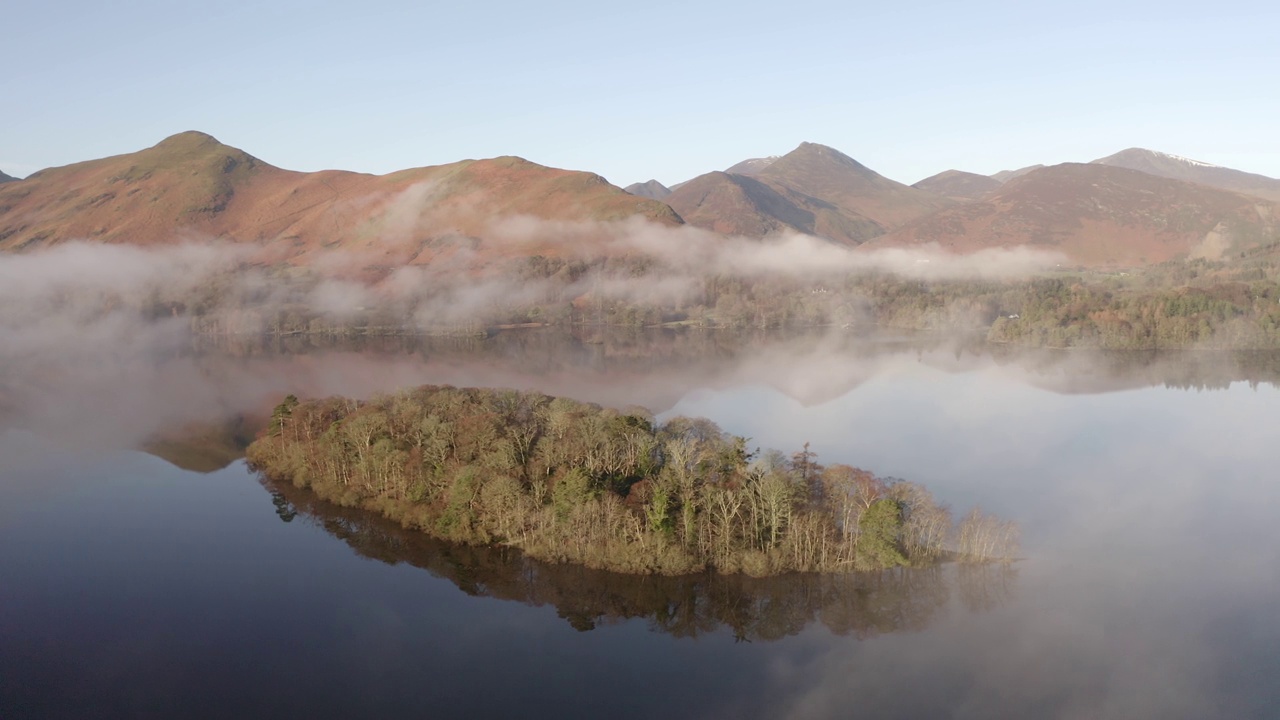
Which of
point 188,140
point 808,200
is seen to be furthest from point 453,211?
point 808,200

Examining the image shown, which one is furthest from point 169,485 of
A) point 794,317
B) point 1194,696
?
point 794,317

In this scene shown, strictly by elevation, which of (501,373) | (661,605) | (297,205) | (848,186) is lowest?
(661,605)

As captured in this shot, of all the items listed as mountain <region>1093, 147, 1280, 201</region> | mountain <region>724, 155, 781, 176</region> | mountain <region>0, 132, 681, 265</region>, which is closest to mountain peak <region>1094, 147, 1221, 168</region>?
mountain <region>1093, 147, 1280, 201</region>

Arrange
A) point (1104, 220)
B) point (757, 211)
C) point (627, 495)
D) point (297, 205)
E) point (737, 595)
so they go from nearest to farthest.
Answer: point (737, 595)
point (627, 495)
point (1104, 220)
point (297, 205)
point (757, 211)

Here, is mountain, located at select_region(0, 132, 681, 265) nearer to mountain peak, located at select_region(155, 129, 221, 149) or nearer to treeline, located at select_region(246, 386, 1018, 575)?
mountain peak, located at select_region(155, 129, 221, 149)

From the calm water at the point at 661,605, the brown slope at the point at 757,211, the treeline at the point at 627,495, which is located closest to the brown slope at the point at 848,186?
the brown slope at the point at 757,211

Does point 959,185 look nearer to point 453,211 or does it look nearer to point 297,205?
point 453,211
